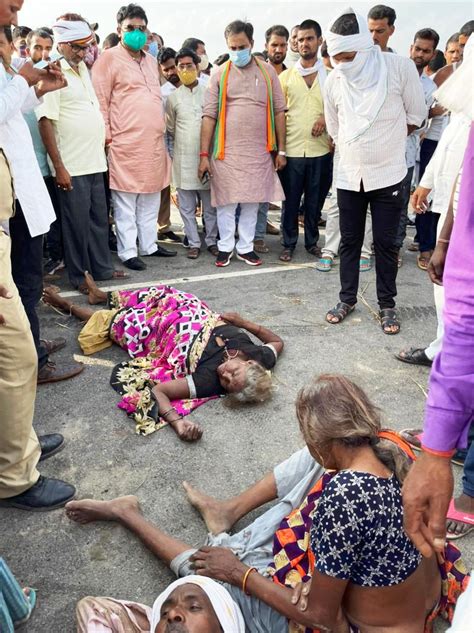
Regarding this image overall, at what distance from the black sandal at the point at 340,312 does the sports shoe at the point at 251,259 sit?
4.51ft

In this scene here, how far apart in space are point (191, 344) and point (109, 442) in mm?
798

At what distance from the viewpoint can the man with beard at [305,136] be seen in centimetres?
530

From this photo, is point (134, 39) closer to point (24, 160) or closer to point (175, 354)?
point (24, 160)

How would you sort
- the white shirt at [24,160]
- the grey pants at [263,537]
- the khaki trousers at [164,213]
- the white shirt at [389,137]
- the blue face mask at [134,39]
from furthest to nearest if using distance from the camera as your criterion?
the khaki trousers at [164,213]
the blue face mask at [134,39]
the white shirt at [389,137]
the white shirt at [24,160]
the grey pants at [263,537]

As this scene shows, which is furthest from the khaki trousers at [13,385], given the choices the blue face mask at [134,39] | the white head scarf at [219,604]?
the blue face mask at [134,39]

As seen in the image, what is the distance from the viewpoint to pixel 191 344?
3402 millimetres

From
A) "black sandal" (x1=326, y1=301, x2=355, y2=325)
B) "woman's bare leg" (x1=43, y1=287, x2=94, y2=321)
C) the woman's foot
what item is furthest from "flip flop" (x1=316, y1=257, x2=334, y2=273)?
the woman's foot

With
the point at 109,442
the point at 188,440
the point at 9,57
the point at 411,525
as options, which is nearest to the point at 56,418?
the point at 109,442

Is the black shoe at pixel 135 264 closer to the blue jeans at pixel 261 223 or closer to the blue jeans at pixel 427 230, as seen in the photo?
the blue jeans at pixel 261 223

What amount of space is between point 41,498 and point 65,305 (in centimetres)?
199

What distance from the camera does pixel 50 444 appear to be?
277cm

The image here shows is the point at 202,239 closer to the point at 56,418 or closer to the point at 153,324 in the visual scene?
the point at 153,324

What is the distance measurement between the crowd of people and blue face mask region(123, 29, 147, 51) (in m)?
0.04

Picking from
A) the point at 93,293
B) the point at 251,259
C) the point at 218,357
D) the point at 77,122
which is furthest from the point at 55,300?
the point at 251,259
